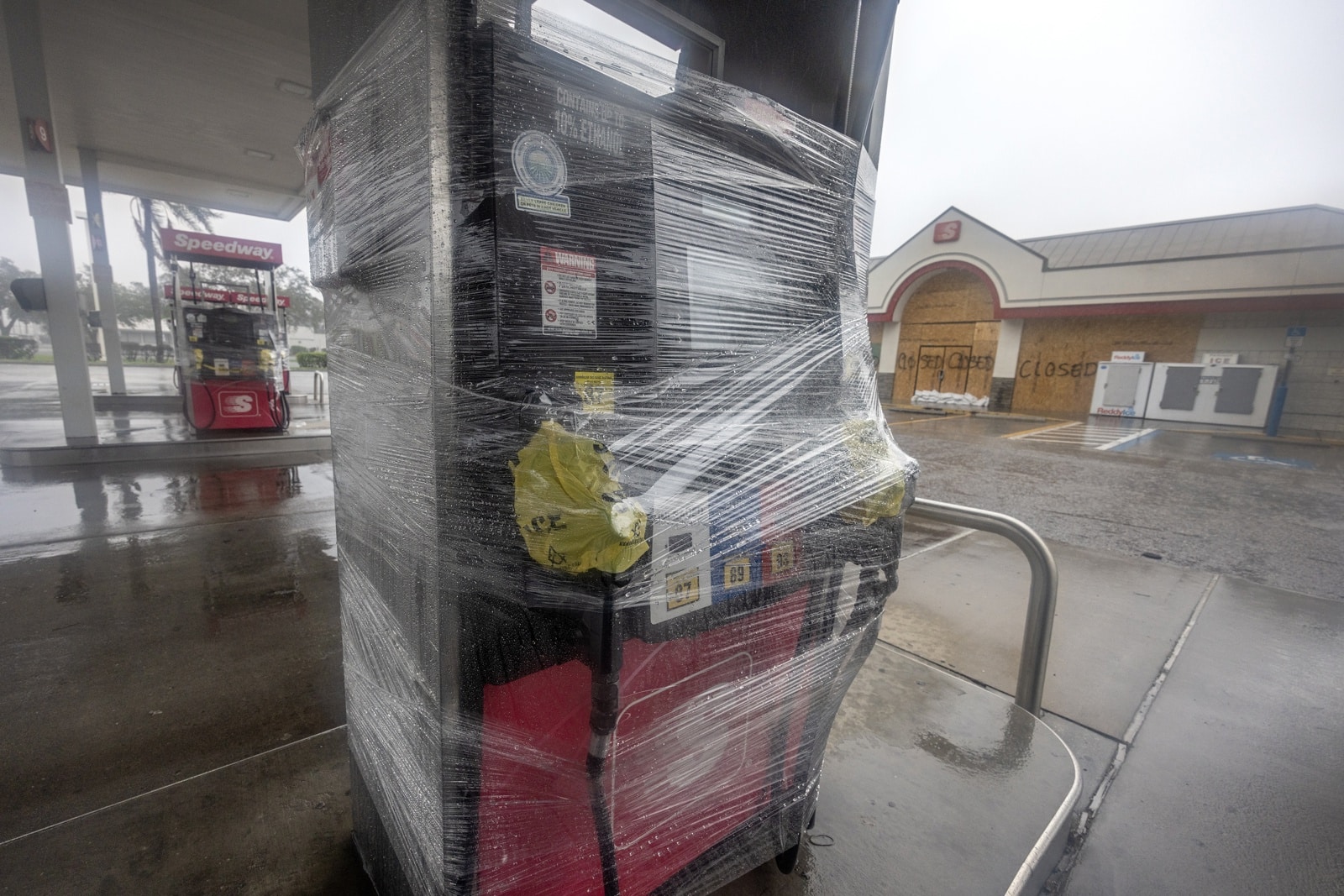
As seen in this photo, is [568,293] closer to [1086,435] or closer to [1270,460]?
[1270,460]

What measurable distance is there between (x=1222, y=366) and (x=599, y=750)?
17.6m

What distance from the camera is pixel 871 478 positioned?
123 cm

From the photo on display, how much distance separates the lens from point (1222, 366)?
42.5 ft

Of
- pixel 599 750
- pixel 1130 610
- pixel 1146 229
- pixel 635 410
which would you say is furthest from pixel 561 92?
pixel 1146 229

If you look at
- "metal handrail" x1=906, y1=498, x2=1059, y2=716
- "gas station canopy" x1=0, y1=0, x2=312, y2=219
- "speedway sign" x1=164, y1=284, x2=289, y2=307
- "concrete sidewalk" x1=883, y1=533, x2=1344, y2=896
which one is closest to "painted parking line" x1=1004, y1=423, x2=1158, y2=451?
"concrete sidewalk" x1=883, y1=533, x2=1344, y2=896

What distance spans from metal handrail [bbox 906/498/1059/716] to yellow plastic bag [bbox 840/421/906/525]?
20.3 inches

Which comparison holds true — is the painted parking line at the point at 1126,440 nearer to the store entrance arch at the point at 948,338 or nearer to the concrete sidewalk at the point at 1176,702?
the store entrance arch at the point at 948,338

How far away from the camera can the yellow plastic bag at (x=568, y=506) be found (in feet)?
2.47

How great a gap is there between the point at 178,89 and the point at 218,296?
80.1 inches

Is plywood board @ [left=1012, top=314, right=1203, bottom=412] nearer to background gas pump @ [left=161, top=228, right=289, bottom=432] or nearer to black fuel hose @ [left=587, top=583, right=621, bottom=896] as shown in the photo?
background gas pump @ [left=161, top=228, right=289, bottom=432]

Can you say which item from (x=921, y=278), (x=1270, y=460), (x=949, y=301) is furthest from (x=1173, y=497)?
(x=949, y=301)

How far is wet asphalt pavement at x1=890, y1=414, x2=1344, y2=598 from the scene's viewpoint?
4.11 m

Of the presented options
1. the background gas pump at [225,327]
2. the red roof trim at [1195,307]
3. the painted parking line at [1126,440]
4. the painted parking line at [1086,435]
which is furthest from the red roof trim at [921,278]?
the background gas pump at [225,327]

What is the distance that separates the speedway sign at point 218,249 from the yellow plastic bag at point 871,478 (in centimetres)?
774
